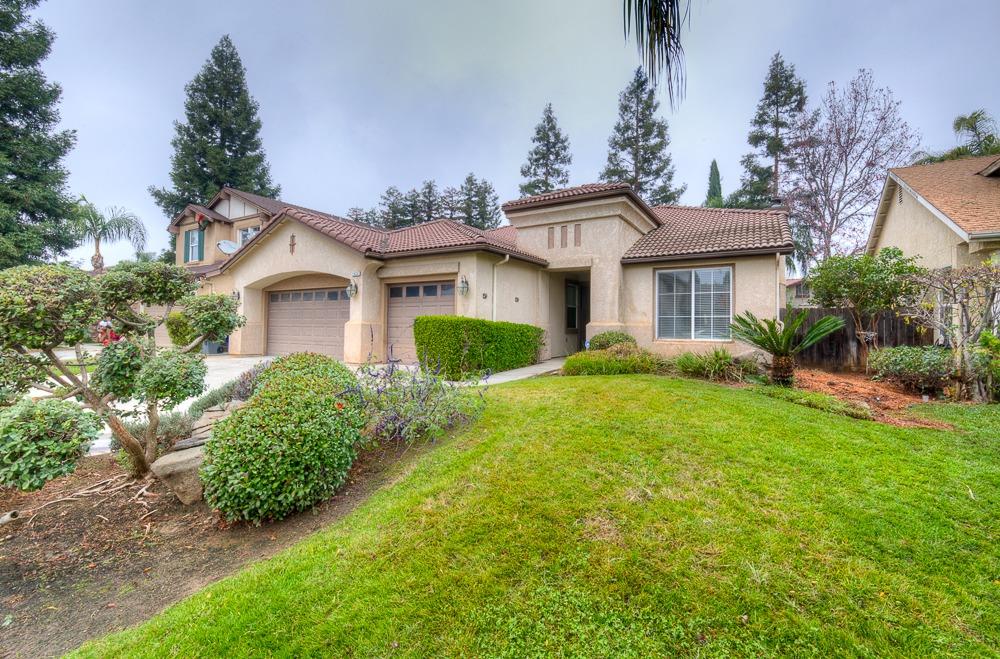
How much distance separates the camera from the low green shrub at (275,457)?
3.50 m

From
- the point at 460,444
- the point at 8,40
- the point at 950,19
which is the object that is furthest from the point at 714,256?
the point at 8,40

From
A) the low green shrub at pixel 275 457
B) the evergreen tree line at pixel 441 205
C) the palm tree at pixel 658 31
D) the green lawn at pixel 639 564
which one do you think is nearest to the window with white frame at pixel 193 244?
the evergreen tree line at pixel 441 205

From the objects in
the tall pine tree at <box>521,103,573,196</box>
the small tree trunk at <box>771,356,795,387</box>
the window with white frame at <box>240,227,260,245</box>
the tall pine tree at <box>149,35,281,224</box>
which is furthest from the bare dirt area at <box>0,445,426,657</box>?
the tall pine tree at <box>521,103,573,196</box>

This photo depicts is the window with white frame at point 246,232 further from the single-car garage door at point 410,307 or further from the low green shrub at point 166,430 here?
the low green shrub at point 166,430

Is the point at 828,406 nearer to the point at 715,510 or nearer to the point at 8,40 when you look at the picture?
the point at 715,510

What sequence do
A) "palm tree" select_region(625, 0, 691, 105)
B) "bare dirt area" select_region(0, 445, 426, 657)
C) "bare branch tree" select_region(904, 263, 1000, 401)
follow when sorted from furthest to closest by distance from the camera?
"bare branch tree" select_region(904, 263, 1000, 401) → "bare dirt area" select_region(0, 445, 426, 657) → "palm tree" select_region(625, 0, 691, 105)

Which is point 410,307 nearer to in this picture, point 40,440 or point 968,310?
point 40,440

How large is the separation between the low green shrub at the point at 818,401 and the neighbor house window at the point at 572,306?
8.54 m

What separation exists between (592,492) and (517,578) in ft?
3.53

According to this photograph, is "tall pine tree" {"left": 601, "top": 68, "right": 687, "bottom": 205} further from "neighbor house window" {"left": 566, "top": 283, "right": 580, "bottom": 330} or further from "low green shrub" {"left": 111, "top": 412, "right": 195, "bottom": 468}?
"low green shrub" {"left": 111, "top": 412, "right": 195, "bottom": 468}

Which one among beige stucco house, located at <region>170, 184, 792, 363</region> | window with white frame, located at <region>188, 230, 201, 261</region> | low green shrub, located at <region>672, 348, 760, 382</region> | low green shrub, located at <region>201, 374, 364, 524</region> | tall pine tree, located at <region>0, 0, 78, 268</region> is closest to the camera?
low green shrub, located at <region>201, 374, 364, 524</region>

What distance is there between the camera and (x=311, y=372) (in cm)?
495

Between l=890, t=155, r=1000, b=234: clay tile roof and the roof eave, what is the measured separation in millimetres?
3804

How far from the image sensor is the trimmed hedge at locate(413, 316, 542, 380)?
31.6 ft
